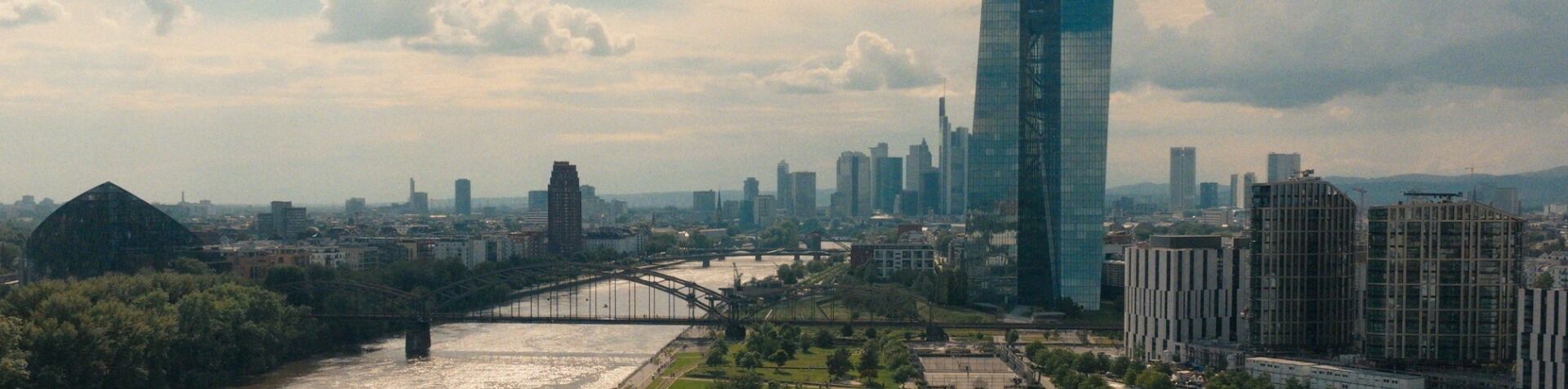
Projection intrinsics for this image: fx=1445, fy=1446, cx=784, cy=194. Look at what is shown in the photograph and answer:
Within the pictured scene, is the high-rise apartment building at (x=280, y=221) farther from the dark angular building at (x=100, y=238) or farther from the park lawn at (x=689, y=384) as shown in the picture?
the park lawn at (x=689, y=384)

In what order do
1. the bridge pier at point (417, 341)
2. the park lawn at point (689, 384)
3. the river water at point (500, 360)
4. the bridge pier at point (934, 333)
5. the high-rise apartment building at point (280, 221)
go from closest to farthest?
the park lawn at point (689, 384)
the river water at point (500, 360)
the bridge pier at point (417, 341)
the bridge pier at point (934, 333)
the high-rise apartment building at point (280, 221)

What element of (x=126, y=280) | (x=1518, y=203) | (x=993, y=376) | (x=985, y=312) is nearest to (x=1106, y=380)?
(x=993, y=376)

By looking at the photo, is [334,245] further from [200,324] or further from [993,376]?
[993,376]

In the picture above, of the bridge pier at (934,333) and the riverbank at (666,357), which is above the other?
the bridge pier at (934,333)

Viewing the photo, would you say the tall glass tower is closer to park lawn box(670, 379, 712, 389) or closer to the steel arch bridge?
the steel arch bridge

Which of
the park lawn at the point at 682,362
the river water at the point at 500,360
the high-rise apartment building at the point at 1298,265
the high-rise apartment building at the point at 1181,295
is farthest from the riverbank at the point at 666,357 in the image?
the high-rise apartment building at the point at 1298,265

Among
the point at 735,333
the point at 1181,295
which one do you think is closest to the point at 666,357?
the point at 735,333
